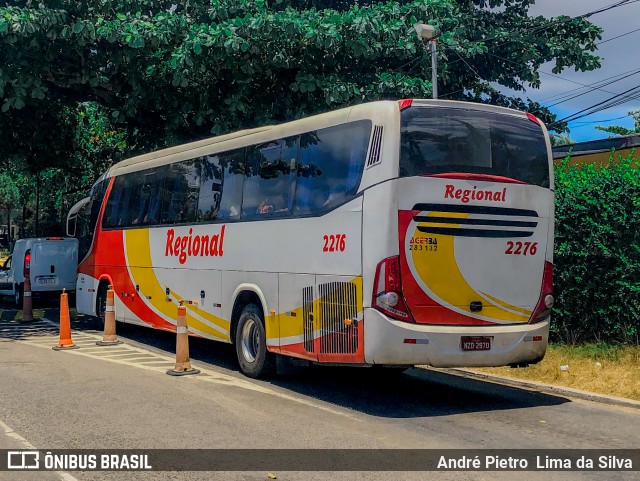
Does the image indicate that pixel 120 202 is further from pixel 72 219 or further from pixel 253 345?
pixel 253 345

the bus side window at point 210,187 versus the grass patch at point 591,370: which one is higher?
the bus side window at point 210,187

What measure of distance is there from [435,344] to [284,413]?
1889 mm

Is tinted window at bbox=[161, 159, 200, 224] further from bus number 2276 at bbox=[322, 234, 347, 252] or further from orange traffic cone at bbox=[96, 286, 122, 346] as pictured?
bus number 2276 at bbox=[322, 234, 347, 252]

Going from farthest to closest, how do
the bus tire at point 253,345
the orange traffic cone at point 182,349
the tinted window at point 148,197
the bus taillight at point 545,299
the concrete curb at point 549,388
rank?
the tinted window at point 148,197
the orange traffic cone at point 182,349
the bus tire at point 253,345
the bus taillight at point 545,299
the concrete curb at point 549,388

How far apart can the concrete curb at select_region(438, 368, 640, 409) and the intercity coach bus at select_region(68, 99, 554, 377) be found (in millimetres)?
870

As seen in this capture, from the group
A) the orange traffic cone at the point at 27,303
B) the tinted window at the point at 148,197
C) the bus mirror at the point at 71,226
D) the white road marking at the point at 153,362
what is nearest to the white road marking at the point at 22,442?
the white road marking at the point at 153,362

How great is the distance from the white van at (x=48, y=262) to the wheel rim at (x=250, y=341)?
38.2 ft

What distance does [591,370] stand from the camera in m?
10.6

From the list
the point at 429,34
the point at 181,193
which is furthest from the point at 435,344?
the point at 429,34

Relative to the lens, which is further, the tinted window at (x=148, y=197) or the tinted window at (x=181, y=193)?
the tinted window at (x=148, y=197)

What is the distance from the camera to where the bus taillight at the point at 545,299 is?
31.0 ft

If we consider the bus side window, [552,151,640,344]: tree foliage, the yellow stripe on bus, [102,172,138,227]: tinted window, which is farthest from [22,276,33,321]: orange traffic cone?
the yellow stripe on bus

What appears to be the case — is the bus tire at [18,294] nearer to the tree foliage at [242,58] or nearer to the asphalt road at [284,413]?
the tree foliage at [242,58]

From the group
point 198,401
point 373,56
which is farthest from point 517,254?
point 373,56
